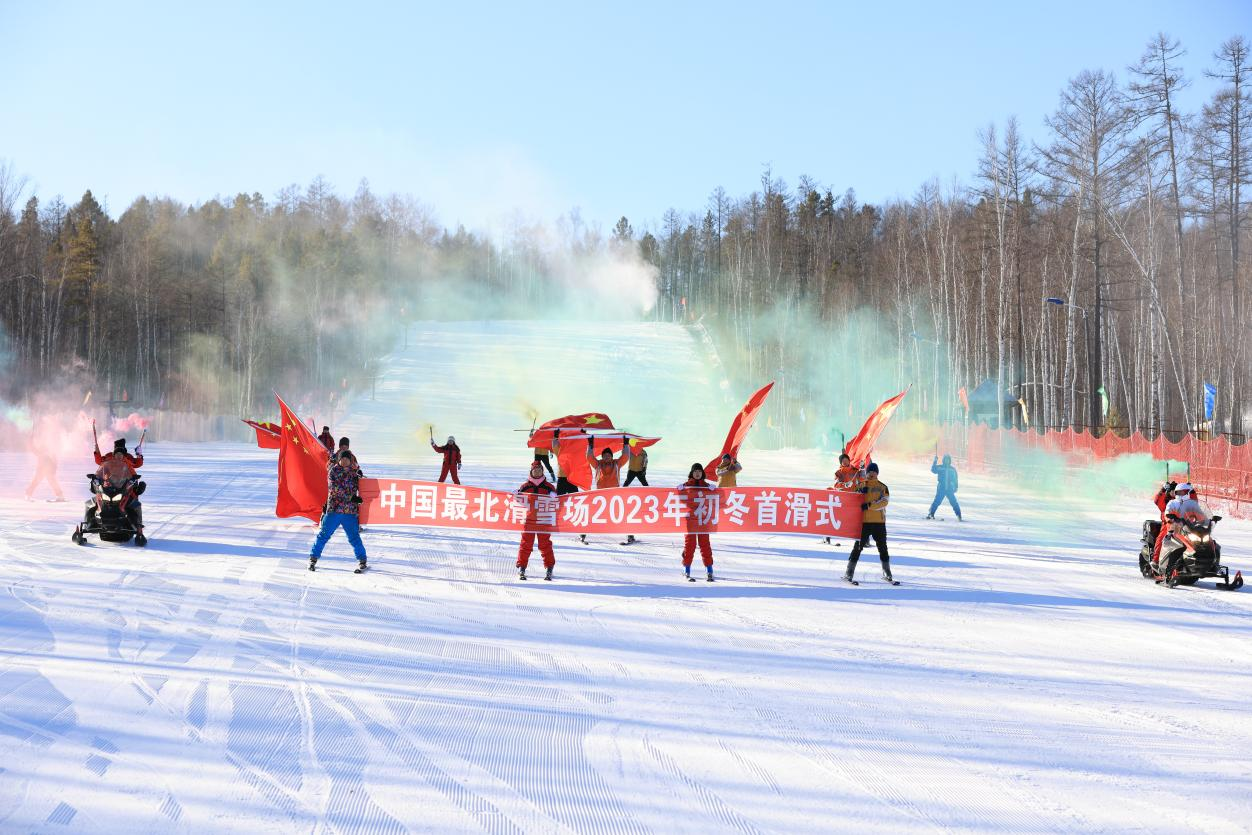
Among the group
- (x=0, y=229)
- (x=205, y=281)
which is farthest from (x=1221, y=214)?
(x=205, y=281)

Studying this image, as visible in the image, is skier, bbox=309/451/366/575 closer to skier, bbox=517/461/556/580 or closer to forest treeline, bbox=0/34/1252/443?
skier, bbox=517/461/556/580

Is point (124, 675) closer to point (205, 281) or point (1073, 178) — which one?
point (1073, 178)

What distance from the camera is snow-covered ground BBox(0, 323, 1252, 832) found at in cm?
523

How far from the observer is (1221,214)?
3394 centimetres

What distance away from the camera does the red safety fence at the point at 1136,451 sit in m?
21.8

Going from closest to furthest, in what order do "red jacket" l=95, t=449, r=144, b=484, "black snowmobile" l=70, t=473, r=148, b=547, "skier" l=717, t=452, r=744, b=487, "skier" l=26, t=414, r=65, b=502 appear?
"red jacket" l=95, t=449, r=144, b=484 → "black snowmobile" l=70, t=473, r=148, b=547 → "skier" l=717, t=452, r=744, b=487 → "skier" l=26, t=414, r=65, b=502

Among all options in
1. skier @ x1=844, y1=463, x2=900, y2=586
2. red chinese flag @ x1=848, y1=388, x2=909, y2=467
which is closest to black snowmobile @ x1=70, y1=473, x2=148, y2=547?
skier @ x1=844, y1=463, x2=900, y2=586

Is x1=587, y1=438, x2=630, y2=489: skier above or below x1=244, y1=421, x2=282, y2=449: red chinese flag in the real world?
below

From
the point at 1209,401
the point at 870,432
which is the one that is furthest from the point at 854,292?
the point at 870,432

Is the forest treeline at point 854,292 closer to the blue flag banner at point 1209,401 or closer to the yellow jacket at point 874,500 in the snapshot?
the blue flag banner at point 1209,401

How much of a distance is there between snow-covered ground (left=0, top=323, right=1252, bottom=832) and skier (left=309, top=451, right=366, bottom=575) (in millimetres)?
459

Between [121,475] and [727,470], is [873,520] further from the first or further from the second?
[121,475]

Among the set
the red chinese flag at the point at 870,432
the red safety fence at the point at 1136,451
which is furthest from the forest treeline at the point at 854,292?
the red chinese flag at the point at 870,432

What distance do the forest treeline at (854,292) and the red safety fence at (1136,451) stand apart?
4359 mm
